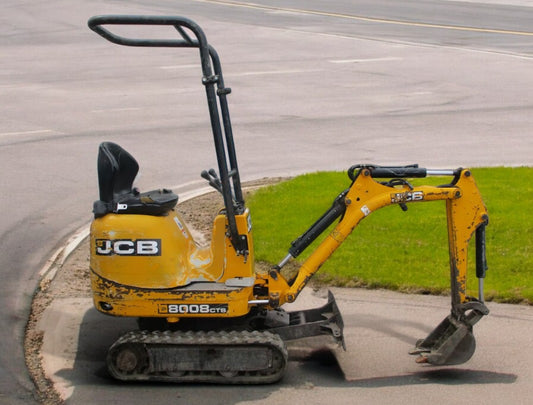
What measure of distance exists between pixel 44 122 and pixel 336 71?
7.77m

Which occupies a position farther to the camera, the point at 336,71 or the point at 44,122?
the point at 336,71

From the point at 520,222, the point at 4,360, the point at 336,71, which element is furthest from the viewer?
the point at 336,71

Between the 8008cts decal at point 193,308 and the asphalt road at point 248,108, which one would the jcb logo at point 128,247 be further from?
the asphalt road at point 248,108

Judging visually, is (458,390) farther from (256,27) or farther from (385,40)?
(256,27)

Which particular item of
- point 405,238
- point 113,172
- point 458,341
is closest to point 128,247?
point 113,172

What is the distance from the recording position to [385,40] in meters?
27.3

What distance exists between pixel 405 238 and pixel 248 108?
8008 mm

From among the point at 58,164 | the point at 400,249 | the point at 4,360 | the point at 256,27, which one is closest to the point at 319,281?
the point at 400,249

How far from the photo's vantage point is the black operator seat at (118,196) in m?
7.38

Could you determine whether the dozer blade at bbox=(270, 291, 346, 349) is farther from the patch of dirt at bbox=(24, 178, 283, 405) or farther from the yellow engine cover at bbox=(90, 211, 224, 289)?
the patch of dirt at bbox=(24, 178, 283, 405)

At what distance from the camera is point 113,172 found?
24.5 feet

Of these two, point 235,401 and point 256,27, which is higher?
point 256,27

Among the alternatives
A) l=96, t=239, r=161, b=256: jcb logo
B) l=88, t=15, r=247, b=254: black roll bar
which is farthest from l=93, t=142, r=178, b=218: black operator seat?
l=88, t=15, r=247, b=254: black roll bar

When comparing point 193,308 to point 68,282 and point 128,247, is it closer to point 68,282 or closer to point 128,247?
point 128,247
